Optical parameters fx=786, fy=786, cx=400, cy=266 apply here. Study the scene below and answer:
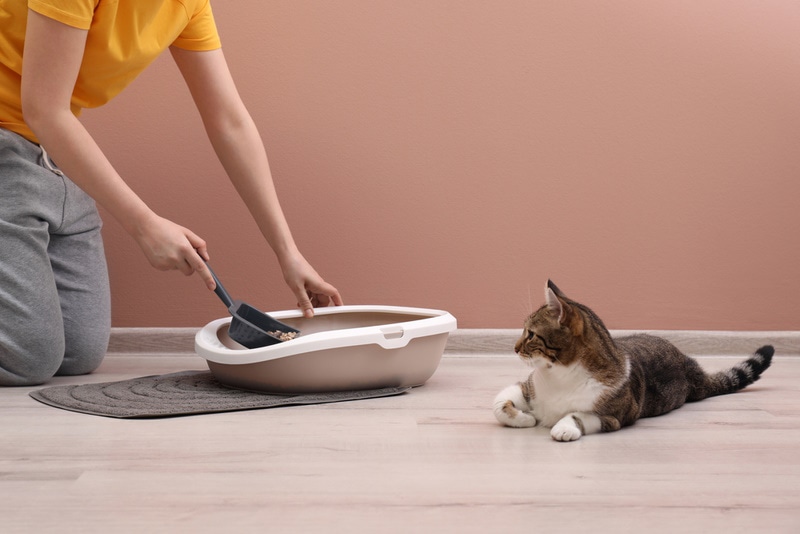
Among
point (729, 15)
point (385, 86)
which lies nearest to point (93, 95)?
point (385, 86)

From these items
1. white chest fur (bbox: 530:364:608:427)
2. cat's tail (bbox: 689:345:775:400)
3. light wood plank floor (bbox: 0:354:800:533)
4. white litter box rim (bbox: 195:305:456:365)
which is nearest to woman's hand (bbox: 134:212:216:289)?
white litter box rim (bbox: 195:305:456:365)

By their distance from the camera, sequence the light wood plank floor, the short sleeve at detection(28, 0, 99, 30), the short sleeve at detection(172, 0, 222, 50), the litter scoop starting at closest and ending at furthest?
the light wood plank floor < the short sleeve at detection(28, 0, 99, 30) < the litter scoop < the short sleeve at detection(172, 0, 222, 50)

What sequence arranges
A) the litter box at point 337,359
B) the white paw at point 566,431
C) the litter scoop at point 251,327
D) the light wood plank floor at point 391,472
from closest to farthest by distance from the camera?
the light wood plank floor at point 391,472
the white paw at point 566,431
the litter box at point 337,359
the litter scoop at point 251,327

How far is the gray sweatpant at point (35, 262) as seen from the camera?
5.02 ft

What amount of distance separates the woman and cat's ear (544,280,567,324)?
582 millimetres

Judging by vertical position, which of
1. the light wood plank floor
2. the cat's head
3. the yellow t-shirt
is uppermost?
the yellow t-shirt

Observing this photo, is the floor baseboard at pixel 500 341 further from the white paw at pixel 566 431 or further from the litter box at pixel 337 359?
the white paw at pixel 566 431

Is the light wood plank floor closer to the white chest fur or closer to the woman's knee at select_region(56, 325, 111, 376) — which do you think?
the white chest fur

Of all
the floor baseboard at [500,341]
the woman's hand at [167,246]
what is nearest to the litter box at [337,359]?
the woman's hand at [167,246]

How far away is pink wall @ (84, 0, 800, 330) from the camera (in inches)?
77.2

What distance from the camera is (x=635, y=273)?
2.02m

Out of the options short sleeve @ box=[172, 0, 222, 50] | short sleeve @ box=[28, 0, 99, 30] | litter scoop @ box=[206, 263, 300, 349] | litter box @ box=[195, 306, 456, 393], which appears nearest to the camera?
short sleeve @ box=[28, 0, 99, 30]

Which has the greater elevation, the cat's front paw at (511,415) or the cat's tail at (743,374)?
the cat's tail at (743,374)

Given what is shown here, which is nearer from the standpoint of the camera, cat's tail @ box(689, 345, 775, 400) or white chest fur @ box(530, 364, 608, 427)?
white chest fur @ box(530, 364, 608, 427)
